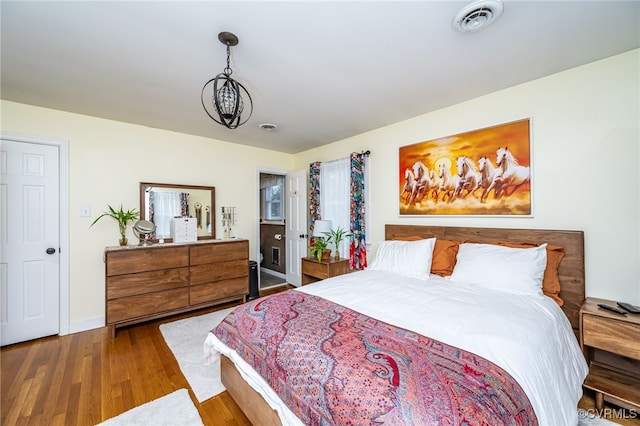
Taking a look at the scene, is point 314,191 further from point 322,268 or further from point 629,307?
point 629,307

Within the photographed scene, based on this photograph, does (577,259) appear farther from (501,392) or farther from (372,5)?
(372,5)

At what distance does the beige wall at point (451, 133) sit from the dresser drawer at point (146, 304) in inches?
21.2

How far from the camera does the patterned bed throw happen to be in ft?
2.98

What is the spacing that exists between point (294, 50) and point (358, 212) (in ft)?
7.26

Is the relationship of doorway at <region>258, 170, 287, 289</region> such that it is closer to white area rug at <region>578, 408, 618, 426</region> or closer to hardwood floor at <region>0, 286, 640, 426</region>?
hardwood floor at <region>0, 286, 640, 426</region>

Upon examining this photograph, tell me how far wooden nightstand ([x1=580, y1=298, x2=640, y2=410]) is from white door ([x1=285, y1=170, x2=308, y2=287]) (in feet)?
11.1

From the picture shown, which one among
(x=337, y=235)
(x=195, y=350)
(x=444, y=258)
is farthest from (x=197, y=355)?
(x=444, y=258)

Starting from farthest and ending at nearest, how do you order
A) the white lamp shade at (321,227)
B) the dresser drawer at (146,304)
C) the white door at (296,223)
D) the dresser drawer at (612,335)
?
the white door at (296,223) → the white lamp shade at (321,227) → the dresser drawer at (146,304) → the dresser drawer at (612,335)

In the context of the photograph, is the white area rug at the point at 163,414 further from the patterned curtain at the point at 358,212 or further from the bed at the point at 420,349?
the patterned curtain at the point at 358,212

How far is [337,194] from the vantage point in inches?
159

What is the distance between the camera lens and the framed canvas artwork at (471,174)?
2.38 m

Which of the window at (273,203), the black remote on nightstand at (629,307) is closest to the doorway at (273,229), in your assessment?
the window at (273,203)

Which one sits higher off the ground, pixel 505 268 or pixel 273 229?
pixel 273 229

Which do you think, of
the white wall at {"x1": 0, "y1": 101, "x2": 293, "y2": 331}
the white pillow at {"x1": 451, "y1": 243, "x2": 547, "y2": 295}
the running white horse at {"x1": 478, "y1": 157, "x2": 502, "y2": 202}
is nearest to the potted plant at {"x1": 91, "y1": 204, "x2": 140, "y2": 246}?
the white wall at {"x1": 0, "y1": 101, "x2": 293, "y2": 331}
